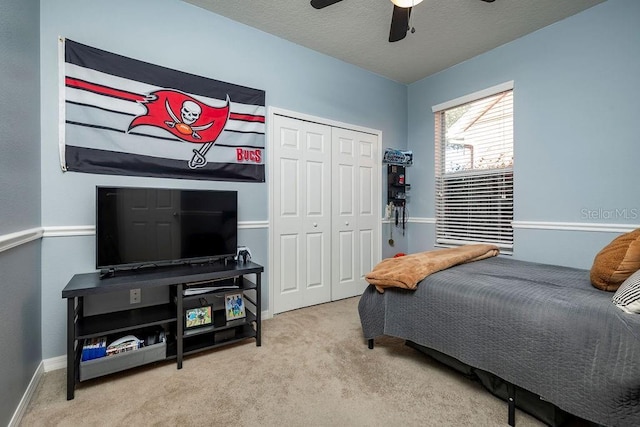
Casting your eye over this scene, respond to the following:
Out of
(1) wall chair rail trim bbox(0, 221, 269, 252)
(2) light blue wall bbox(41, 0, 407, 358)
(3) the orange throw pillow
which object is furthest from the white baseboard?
(3) the orange throw pillow

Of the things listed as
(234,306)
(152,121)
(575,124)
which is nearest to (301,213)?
(234,306)

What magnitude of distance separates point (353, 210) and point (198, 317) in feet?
6.98

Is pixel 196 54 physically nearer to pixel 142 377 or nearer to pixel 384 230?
pixel 142 377

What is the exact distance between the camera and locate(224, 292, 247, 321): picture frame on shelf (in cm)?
228

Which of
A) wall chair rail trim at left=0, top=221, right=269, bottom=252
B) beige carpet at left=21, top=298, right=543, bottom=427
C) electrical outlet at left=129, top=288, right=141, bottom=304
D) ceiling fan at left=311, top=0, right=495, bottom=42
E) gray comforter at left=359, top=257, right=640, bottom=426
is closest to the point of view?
gray comforter at left=359, top=257, right=640, bottom=426

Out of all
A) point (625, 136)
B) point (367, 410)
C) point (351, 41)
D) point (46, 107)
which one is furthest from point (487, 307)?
point (46, 107)

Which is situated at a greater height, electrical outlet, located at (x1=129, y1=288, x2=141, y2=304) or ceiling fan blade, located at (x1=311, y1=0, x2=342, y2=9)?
ceiling fan blade, located at (x1=311, y1=0, x2=342, y2=9)

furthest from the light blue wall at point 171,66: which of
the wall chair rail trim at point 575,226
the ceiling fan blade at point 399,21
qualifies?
the wall chair rail trim at point 575,226

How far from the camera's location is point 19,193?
1.60m

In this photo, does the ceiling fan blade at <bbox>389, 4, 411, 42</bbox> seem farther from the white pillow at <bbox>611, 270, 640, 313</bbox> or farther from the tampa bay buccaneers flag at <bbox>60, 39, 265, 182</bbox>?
the white pillow at <bbox>611, 270, 640, 313</bbox>

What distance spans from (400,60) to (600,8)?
5.71 feet

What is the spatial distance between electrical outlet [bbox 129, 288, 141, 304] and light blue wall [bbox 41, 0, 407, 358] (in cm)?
32

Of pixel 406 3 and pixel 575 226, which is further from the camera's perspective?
pixel 575 226

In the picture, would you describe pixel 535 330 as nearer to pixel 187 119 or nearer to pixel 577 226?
pixel 577 226
